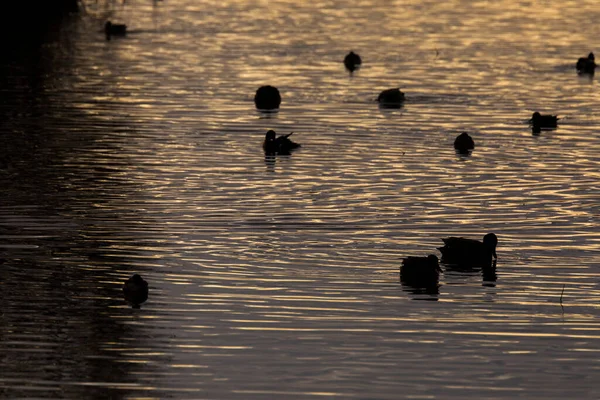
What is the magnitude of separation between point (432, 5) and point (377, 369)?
6832cm

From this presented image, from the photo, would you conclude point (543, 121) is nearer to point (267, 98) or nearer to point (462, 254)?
point (267, 98)

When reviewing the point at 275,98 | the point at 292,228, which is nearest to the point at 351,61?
the point at 275,98

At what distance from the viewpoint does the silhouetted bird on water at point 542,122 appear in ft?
134

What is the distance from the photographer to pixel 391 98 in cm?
4500

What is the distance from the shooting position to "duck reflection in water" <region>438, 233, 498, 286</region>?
2447 cm

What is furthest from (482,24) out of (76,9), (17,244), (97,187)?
(17,244)

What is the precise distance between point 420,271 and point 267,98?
22277 mm

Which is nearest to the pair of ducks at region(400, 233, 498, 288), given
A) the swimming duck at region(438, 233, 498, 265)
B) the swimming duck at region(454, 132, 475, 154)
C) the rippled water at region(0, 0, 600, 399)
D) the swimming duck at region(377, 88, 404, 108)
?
the swimming duck at region(438, 233, 498, 265)

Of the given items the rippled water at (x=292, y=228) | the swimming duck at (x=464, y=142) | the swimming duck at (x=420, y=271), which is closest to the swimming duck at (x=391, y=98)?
the rippled water at (x=292, y=228)

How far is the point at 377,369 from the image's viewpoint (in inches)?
742

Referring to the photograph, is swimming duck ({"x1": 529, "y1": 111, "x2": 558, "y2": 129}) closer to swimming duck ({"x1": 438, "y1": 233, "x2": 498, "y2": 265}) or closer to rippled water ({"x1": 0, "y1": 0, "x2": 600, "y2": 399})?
rippled water ({"x1": 0, "y1": 0, "x2": 600, "y2": 399})

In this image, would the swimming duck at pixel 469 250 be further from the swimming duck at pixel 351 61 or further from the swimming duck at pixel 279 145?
the swimming duck at pixel 351 61

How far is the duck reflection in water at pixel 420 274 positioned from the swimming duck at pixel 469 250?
1392 millimetres

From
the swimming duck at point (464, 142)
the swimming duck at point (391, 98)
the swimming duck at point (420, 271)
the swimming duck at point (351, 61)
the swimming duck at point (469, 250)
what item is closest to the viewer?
the swimming duck at point (420, 271)
